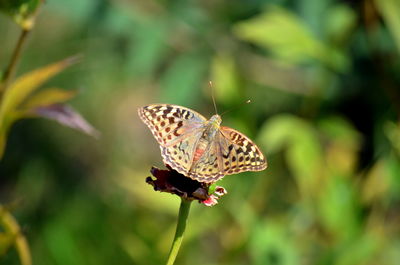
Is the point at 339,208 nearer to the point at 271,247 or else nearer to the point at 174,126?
the point at 271,247

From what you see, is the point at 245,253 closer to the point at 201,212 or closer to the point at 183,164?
the point at 201,212

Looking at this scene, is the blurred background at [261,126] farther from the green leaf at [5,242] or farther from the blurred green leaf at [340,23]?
the green leaf at [5,242]

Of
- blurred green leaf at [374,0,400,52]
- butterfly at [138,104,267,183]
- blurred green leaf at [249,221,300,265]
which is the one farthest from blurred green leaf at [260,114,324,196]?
butterfly at [138,104,267,183]

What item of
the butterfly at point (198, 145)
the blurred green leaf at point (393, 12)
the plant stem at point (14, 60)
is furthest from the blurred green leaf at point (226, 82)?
the plant stem at point (14, 60)

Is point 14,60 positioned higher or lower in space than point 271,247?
higher

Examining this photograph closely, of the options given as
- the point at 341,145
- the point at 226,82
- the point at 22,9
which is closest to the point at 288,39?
the point at 226,82

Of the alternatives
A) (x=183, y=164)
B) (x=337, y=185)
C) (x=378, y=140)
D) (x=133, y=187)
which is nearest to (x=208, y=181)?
(x=183, y=164)
